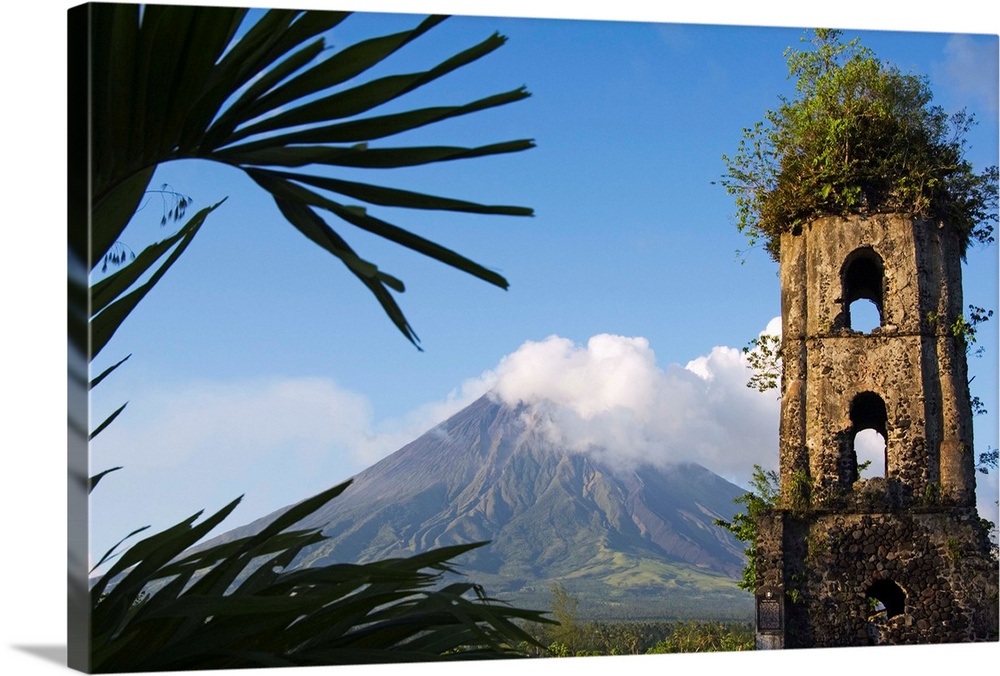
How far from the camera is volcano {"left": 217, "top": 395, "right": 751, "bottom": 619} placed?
1970cm

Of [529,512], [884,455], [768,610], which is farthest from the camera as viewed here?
[529,512]

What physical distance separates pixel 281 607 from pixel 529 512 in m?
22.5

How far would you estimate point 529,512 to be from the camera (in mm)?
26578

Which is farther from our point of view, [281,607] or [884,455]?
[884,455]

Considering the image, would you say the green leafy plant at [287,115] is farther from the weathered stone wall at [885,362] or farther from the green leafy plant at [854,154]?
the weathered stone wall at [885,362]

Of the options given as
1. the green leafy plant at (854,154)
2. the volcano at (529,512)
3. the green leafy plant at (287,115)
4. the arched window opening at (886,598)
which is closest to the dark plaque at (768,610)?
the arched window opening at (886,598)

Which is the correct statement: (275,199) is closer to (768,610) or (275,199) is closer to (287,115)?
(287,115)

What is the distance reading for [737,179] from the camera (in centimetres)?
994

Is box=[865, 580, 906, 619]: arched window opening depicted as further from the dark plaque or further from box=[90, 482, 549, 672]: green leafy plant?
box=[90, 482, 549, 672]: green leafy plant

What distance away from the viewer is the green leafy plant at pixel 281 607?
4195mm

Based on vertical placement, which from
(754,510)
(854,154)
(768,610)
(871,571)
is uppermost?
(854,154)

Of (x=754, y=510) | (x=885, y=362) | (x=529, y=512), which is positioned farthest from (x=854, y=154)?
(x=529, y=512)

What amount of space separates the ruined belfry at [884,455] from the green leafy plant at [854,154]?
0.23m

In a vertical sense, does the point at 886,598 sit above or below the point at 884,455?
below
